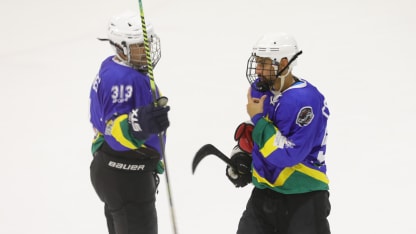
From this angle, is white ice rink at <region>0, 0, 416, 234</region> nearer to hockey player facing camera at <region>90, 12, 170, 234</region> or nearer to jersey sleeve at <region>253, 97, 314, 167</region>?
hockey player facing camera at <region>90, 12, 170, 234</region>

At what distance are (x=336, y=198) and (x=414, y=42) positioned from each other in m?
2.92

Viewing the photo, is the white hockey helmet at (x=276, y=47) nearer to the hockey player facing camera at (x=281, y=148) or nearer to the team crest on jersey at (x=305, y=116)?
the hockey player facing camera at (x=281, y=148)

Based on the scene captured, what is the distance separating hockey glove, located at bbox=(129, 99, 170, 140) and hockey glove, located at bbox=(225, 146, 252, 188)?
0.43 meters

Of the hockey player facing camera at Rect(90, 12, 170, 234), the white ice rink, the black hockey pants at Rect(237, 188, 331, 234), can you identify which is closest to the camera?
the hockey player facing camera at Rect(90, 12, 170, 234)

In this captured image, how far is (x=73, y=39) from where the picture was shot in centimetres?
648

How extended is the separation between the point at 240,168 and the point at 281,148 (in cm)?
36

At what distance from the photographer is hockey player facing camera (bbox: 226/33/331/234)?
7.16 feet

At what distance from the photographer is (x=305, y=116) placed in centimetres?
217

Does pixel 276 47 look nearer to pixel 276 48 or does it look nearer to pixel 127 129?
pixel 276 48

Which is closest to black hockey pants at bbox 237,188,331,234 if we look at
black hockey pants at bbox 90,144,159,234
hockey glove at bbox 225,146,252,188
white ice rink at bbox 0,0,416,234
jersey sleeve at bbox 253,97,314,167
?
hockey glove at bbox 225,146,252,188

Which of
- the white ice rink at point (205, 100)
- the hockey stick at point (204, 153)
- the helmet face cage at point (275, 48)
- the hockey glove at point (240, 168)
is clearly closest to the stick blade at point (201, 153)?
the hockey stick at point (204, 153)

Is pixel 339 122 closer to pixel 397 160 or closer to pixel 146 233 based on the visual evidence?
pixel 397 160

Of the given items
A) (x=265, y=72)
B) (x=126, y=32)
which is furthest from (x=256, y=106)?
(x=126, y=32)

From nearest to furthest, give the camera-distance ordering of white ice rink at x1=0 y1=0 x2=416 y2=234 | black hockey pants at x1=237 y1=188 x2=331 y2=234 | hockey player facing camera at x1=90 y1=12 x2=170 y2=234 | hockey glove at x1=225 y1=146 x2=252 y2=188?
hockey player facing camera at x1=90 y1=12 x2=170 y2=234
black hockey pants at x1=237 y1=188 x2=331 y2=234
hockey glove at x1=225 y1=146 x2=252 y2=188
white ice rink at x1=0 y1=0 x2=416 y2=234
